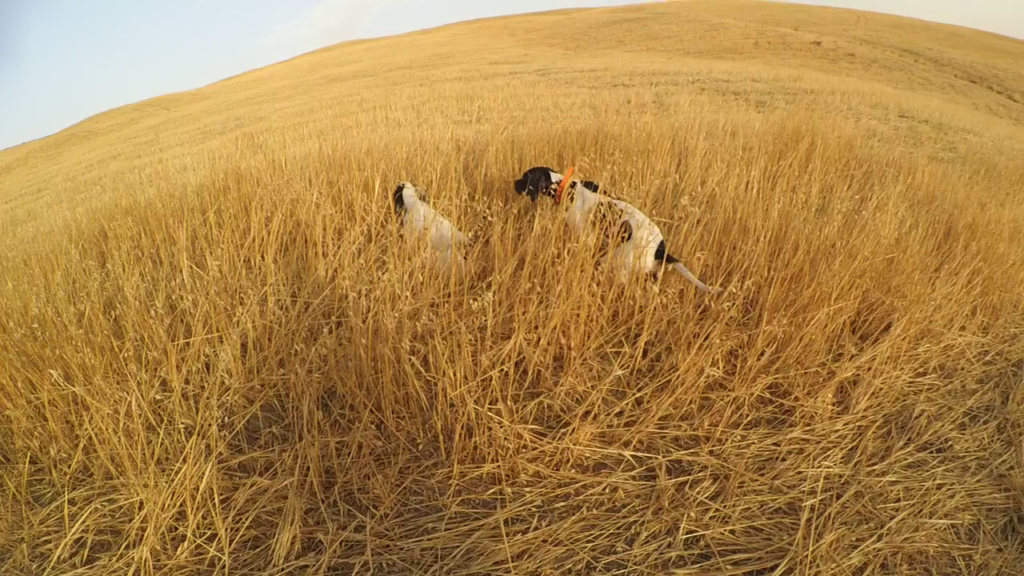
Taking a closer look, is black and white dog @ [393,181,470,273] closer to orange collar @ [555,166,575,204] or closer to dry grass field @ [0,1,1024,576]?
dry grass field @ [0,1,1024,576]

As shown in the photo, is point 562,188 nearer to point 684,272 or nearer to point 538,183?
point 538,183

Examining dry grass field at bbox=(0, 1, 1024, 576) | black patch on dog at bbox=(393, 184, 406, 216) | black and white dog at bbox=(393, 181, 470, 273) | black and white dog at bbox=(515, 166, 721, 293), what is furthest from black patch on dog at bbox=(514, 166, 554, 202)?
black patch on dog at bbox=(393, 184, 406, 216)

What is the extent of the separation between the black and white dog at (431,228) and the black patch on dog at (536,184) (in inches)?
19.5

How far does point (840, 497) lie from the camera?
1.61 m

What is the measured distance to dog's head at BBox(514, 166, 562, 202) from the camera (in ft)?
8.49

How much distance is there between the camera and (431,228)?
227 centimetres

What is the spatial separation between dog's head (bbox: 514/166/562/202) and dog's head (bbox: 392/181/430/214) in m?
0.55

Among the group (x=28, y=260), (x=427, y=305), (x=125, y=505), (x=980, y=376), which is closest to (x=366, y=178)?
(x=427, y=305)

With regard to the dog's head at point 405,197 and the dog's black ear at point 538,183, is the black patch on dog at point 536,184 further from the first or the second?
the dog's head at point 405,197

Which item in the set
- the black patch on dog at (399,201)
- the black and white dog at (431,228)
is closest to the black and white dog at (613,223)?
the black and white dog at (431,228)

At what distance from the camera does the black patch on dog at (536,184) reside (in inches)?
102

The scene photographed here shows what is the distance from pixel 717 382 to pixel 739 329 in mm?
295

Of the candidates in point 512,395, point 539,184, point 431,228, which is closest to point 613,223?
point 539,184

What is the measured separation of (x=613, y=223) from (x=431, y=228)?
0.86m
